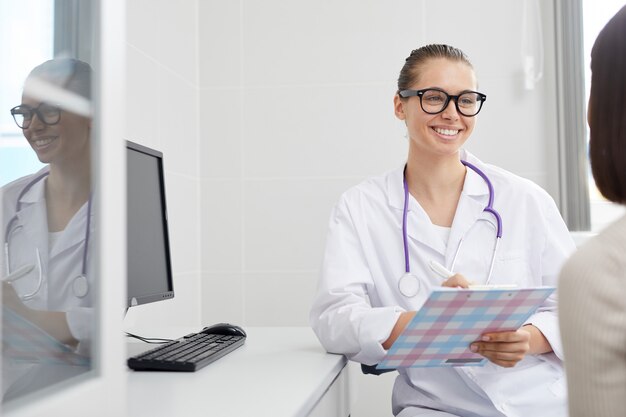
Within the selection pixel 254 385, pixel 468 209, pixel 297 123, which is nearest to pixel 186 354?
pixel 254 385

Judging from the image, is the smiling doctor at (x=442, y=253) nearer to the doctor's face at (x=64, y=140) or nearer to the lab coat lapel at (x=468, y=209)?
the lab coat lapel at (x=468, y=209)

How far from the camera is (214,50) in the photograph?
292 centimetres

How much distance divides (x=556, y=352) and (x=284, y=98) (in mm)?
1700

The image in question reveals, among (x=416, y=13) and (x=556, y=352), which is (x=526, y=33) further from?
(x=556, y=352)

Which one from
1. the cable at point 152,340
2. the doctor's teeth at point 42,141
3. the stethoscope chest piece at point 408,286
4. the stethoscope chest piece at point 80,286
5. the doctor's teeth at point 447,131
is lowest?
the cable at point 152,340

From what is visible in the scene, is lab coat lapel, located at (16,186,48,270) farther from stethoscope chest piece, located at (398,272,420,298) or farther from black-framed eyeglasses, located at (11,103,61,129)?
stethoscope chest piece, located at (398,272,420,298)

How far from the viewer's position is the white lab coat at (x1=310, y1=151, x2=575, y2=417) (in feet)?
4.93

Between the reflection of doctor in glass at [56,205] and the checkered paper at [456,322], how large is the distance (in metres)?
0.62

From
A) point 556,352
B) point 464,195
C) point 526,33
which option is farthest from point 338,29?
point 556,352

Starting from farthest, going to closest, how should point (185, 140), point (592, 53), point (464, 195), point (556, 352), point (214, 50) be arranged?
point (214, 50)
point (185, 140)
point (464, 195)
point (556, 352)
point (592, 53)

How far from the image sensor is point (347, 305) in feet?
5.08

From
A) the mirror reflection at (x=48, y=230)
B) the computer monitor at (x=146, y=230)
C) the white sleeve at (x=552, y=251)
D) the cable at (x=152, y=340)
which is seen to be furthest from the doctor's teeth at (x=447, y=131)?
the mirror reflection at (x=48, y=230)

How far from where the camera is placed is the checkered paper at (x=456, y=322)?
3.84ft

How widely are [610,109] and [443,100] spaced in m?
0.99
